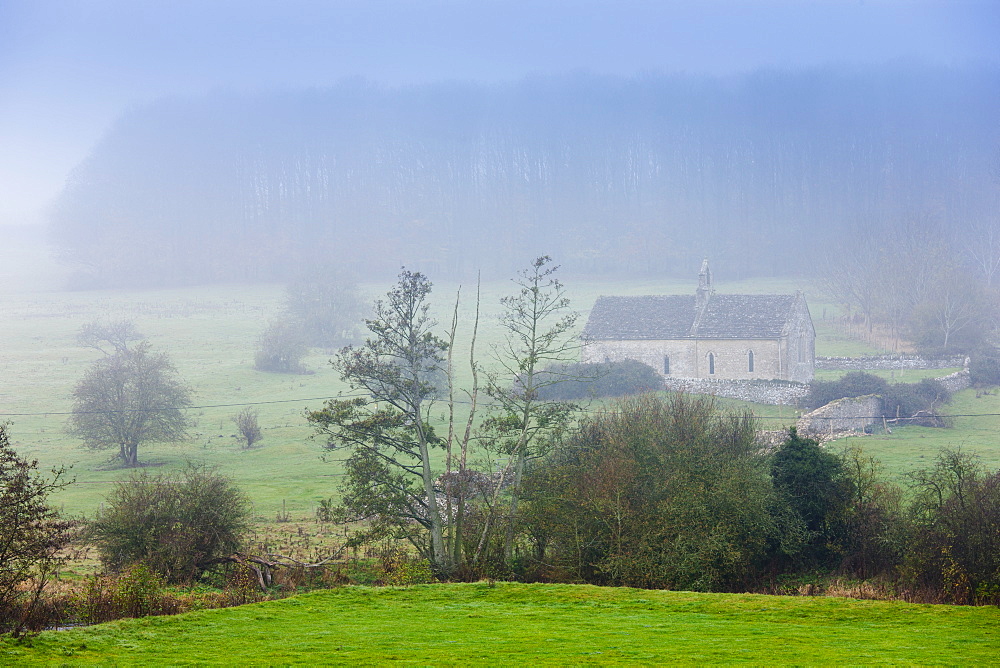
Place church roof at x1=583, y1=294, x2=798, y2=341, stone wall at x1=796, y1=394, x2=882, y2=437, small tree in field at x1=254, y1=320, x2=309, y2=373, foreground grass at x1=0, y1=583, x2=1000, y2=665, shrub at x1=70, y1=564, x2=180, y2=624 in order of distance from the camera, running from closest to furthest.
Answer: foreground grass at x1=0, y1=583, x2=1000, y2=665 → shrub at x1=70, y1=564, x2=180, y2=624 → stone wall at x1=796, y1=394, x2=882, y2=437 → church roof at x1=583, y1=294, x2=798, y2=341 → small tree in field at x1=254, y1=320, x2=309, y2=373

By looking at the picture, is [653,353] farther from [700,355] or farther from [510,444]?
[510,444]

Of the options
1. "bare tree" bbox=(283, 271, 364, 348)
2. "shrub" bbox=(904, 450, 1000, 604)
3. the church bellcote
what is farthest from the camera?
→ "bare tree" bbox=(283, 271, 364, 348)

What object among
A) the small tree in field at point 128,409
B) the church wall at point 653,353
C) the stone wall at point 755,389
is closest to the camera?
the small tree in field at point 128,409

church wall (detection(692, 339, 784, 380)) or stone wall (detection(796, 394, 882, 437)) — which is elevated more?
church wall (detection(692, 339, 784, 380))

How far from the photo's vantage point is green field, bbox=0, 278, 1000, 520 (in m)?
47.7

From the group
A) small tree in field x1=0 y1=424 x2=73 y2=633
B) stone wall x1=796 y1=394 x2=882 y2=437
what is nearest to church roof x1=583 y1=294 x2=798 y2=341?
stone wall x1=796 y1=394 x2=882 y2=437

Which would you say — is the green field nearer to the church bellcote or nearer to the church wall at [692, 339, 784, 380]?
the church wall at [692, 339, 784, 380]

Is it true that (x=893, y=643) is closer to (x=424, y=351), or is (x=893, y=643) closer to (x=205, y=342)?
(x=424, y=351)

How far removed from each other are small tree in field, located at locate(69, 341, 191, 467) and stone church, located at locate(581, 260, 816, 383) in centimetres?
3291

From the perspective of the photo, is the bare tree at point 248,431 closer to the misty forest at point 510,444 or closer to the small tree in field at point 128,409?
the misty forest at point 510,444

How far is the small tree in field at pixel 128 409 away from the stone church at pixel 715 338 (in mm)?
32913

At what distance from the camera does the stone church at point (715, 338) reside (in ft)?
239

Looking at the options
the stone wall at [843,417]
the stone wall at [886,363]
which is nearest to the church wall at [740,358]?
the stone wall at [886,363]

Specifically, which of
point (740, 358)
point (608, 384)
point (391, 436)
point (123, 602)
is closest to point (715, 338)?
point (740, 358)
